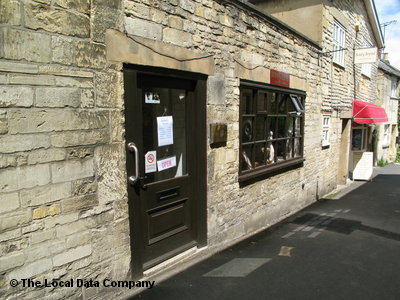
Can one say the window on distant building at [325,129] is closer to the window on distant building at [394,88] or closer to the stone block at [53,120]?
the stone block at [53,120]

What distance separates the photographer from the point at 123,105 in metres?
2.98

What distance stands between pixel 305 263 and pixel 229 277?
1.18 metres

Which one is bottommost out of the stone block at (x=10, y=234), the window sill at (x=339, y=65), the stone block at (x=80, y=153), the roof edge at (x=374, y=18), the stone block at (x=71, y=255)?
the stone block at (x=71, y=255)

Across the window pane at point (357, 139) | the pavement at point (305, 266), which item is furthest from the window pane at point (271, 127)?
the window pane at point (357, 139)

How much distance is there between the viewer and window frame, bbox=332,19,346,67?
27.3ft

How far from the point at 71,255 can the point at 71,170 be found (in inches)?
31.5

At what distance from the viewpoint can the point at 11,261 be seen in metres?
2.29

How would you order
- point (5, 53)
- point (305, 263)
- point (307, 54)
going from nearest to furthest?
point (5, 53) < point (305, 263) < point (307, 54)

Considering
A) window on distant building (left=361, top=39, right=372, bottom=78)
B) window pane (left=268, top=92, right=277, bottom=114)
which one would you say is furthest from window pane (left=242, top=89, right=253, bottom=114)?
window on distant building (left=361, top=39, right=372, bottom=78)

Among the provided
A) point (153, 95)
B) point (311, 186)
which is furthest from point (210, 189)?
point (311, 186)

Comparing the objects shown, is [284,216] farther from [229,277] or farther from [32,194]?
[32,194]

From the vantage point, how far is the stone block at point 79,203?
2.60m

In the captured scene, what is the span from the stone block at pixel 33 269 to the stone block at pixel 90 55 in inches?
70.0

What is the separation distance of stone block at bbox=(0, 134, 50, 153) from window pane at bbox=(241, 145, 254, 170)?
10.7ft
